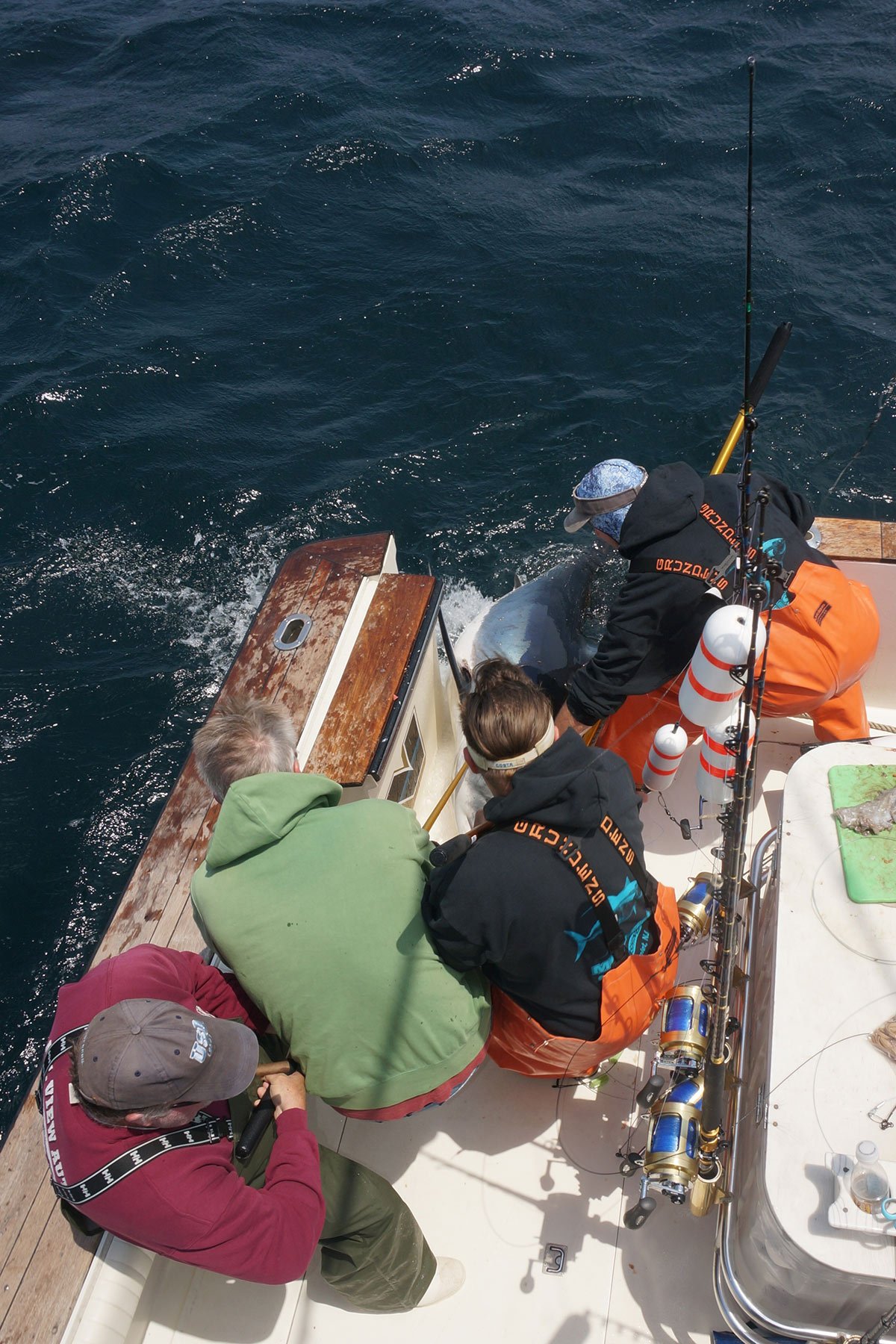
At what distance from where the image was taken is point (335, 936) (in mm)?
1922

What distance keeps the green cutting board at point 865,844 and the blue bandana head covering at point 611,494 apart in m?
1.16

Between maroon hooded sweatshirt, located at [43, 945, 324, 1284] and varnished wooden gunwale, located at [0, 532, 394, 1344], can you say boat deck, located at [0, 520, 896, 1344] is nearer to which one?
varnished wooden gunwale, located at [0, 532, 394, 1344]

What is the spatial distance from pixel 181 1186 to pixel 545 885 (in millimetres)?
929

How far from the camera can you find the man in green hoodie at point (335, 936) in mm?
1932

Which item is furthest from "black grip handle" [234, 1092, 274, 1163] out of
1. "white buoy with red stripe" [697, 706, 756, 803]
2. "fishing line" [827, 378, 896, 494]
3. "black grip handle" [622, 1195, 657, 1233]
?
"fishing line" [827, 378, 896, 494]

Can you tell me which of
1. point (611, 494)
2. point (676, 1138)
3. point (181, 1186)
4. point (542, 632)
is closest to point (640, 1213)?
point (676, 1138)

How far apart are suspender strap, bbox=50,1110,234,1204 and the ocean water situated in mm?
2746

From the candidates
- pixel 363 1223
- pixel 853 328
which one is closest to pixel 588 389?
pixel 853 328

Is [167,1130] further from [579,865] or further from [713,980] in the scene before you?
[713,980]

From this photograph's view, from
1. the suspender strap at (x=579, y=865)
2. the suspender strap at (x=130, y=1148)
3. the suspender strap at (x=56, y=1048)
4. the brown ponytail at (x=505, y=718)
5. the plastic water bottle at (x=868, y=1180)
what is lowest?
the plastic water bottle at (x=868, y=1180)

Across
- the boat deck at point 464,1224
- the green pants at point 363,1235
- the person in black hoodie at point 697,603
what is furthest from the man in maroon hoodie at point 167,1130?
the person in black hoodie at point 697,603

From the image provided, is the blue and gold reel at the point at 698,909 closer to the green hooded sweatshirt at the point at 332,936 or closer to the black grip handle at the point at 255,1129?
the green hooded sweatshirt at the point at 332,936

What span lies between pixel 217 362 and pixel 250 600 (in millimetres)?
2996

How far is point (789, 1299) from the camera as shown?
191cm
